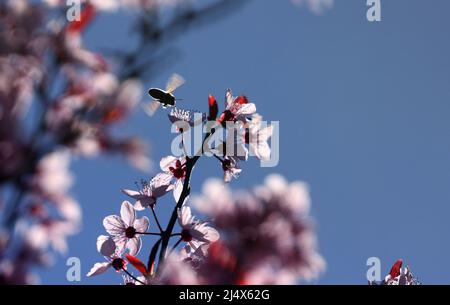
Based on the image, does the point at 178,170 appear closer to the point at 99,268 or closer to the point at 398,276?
the point at 99,268

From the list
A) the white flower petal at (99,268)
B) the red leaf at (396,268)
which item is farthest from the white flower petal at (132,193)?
the red leaf at (396,268)

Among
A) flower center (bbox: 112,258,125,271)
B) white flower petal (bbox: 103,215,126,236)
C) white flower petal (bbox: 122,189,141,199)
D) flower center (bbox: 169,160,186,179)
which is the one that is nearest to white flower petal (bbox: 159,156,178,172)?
flower center (bbox: 169,160,186,179)

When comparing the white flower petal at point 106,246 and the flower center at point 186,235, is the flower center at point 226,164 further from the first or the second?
the white flower petal at point 106,246

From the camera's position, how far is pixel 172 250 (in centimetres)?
150

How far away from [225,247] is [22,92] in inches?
20.1

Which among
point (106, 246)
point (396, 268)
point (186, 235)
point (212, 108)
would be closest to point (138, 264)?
point (186, 235)

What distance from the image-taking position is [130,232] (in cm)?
182

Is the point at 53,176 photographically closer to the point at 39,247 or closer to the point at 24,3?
the point at 39,247

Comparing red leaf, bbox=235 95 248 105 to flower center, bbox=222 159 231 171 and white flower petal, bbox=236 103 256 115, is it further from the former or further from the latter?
flower center, bbox=222 159 231 171

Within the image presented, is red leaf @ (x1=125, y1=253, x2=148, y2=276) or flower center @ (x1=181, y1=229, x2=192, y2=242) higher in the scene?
flower center @ (x1=181, y1=229, x2=192, y2=242)

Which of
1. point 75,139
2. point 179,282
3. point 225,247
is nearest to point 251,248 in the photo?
point 225,247

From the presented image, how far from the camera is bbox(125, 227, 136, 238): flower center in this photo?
181cm

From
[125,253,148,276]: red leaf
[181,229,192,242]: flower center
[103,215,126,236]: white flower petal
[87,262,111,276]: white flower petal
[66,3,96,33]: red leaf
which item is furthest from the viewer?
[103,215,126,236]: white flower petal

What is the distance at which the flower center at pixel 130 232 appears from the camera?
5.94 ft
